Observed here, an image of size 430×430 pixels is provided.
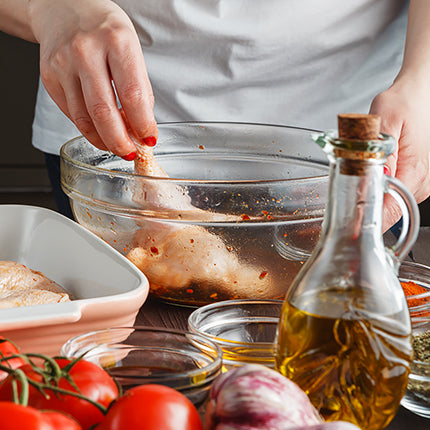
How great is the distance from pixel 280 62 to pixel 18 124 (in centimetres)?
165

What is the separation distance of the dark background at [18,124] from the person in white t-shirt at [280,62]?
1.21 meters

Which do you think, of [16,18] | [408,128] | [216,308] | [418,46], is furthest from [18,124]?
[216,308]

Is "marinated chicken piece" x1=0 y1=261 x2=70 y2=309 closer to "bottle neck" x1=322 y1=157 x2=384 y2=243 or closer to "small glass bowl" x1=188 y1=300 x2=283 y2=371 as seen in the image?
"small glass bowl" x1=188 y1=300 x2=283 y2=371

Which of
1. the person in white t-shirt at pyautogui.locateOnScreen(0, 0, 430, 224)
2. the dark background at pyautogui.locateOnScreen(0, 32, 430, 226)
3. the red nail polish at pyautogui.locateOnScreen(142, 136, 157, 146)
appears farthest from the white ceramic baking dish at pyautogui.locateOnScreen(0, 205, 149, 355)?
the dark background at pyautogui.locateOnScreen(0, 32, 430, 226)

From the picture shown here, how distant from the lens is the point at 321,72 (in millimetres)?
1311

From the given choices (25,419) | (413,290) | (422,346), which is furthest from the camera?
(413,290)

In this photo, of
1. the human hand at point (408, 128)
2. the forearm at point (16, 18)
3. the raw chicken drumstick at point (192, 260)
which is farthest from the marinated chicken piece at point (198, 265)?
the forearm at point (16, 18)

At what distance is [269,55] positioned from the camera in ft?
4.16

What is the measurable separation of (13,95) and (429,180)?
2038 mm

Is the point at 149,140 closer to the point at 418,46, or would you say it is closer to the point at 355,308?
the point at 355,308

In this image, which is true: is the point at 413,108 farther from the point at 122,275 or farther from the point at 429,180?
the point at 122,275

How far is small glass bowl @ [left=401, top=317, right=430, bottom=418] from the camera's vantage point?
0.50 metres

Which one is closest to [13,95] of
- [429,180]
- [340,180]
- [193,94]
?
[193,94]

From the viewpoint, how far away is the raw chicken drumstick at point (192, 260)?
733 mm
